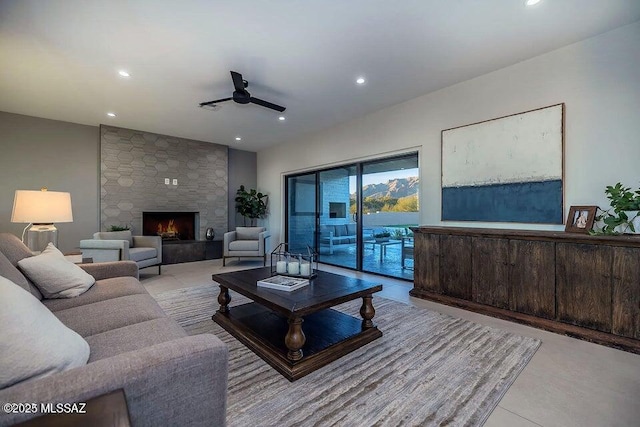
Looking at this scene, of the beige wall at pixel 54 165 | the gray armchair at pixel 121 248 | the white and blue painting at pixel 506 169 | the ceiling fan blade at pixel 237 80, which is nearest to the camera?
the white and blue painting at pixel 506 169

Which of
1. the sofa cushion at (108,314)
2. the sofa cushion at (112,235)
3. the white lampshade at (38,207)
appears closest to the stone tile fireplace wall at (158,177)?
the sofa cushion at (112,235)

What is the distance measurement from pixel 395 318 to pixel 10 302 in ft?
8.79

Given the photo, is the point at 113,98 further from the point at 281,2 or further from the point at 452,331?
the point at 452,331

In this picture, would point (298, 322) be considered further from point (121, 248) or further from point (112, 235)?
point (112, 235)

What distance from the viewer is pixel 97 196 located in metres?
5.29

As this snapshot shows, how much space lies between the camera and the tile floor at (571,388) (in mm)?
1445

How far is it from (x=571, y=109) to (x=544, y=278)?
5.56 feet

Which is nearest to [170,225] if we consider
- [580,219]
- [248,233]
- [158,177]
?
[158,177]

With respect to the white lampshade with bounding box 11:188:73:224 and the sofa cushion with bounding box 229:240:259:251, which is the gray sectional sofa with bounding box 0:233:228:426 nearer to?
the white lampshade with bounding box 11:188:73:224

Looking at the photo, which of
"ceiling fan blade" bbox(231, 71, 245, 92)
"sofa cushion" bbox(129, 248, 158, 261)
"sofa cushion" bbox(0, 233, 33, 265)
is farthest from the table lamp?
"ceiling fan blade" bbox(231, 71, 245, 92)

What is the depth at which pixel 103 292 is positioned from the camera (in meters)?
2.08

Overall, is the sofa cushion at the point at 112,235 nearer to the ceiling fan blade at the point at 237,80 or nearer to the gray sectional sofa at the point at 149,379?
the ceiling fan blade at the point at 237,80

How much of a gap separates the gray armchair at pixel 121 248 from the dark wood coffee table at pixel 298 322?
2279 mm

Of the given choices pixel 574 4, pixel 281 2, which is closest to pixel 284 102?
pixel 281 2
